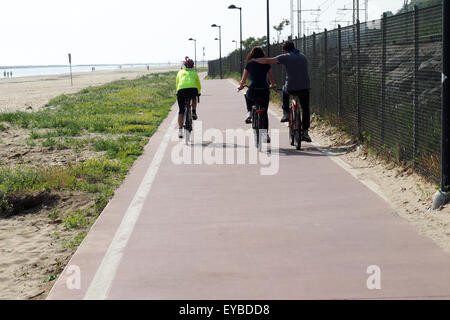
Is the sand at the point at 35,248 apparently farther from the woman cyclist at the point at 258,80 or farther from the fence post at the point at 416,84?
the woman cyclist at the point at 258,80

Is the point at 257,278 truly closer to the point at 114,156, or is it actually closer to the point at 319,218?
the point at 319,218

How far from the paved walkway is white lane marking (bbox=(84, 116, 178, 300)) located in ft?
0.04

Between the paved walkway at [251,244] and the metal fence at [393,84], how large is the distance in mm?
1089

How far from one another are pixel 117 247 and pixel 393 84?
20.3 feet

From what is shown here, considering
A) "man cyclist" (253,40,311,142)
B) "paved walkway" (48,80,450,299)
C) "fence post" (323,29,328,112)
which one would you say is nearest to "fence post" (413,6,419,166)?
"paved walkway" (48,80,450,299)

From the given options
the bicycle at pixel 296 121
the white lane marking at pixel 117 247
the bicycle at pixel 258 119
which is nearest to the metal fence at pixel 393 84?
the bicycle at pixel 296 121

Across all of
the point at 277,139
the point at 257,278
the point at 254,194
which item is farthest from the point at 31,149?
the point at 257,278

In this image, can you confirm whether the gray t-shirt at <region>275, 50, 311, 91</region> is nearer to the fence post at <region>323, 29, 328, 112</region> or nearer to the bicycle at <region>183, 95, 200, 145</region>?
the bicycle at <region>183, 95, 200, 145</region>

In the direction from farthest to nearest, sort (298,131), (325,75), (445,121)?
(325,75) < (298,131) < (445,121)

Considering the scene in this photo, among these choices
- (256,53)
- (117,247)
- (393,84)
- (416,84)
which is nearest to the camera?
(117,247)

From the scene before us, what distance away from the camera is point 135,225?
7.57 m

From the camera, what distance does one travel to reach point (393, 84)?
36.3ft

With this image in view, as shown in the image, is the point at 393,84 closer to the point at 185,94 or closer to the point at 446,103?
the point at 446,103

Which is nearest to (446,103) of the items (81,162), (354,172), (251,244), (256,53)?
(354,172)
